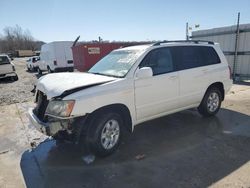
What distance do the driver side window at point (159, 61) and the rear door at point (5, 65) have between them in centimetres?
1405

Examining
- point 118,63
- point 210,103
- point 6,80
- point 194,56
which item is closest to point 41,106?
point 118,63

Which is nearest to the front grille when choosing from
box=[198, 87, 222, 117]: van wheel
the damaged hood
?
the damaged hood

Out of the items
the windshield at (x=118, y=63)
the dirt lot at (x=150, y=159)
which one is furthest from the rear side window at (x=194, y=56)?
the dirt lot at (x=150, y=159)

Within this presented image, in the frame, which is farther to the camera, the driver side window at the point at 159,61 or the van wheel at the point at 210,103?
the van wheel at the point at 210,103

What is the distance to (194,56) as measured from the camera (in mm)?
5641

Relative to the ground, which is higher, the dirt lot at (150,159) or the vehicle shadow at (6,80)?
the dirt lot at (150,159)

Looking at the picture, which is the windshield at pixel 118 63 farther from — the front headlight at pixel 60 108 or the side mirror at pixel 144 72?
the front headlight at pixel 60 108

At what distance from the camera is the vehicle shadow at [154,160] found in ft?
11.6

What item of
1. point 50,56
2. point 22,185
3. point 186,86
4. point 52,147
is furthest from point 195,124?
point 50,56

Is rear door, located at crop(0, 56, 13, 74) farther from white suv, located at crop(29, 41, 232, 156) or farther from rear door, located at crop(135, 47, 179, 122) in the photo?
rear door, located at crop(135, 47, 179, 122)

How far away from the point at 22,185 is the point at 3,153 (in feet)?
4.69

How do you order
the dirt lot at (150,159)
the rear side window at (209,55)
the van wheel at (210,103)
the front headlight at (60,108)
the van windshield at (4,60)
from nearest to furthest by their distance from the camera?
the dirt lot at (150,159), the front headlight at (60,108), the rear side window at (209,55), the van wheel at (210,103), the van windshield at (4,60)

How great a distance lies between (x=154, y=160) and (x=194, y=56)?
108 inches

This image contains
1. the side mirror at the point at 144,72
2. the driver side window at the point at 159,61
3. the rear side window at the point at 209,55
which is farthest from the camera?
the rear side window at the point at 209,55
